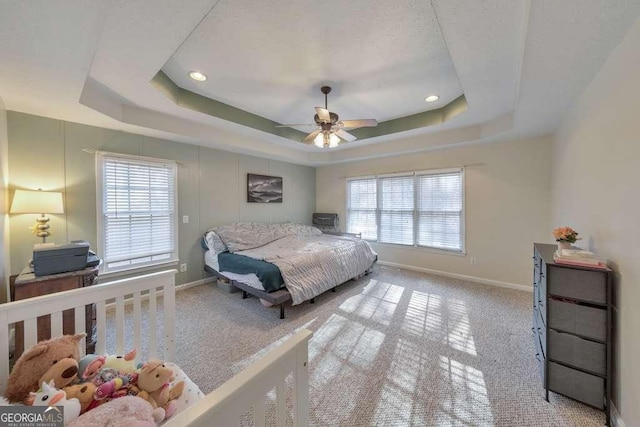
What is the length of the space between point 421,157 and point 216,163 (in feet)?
12.1

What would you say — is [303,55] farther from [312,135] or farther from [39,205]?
[39,205]

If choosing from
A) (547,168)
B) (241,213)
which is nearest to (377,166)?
(547,168)

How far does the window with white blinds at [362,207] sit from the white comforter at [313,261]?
1010 millimetres

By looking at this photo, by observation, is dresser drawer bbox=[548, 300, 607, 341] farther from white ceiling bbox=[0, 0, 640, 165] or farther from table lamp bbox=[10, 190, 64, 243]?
table lamp bbox=[10, 190, 64, 243]

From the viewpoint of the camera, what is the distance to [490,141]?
3.68 m

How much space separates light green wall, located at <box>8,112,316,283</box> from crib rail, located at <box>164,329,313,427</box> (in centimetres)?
340

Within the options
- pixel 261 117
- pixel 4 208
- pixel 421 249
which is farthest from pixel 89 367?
pixel 421 249

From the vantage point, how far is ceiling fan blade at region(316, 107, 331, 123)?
8.11 ft

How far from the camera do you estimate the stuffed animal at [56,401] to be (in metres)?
0.85

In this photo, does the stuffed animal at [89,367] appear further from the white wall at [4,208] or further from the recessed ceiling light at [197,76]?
the recessed ceiling light at [197,76]

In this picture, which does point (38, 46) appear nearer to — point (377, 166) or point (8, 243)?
point (8, 243)

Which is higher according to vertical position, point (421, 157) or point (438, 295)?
point (421, 157)

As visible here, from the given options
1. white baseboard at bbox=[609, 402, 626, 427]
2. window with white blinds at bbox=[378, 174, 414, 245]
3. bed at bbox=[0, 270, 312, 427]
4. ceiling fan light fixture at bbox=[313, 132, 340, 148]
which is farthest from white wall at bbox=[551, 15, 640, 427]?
window with white blinds at bbox=[378, 174, 414, 245]

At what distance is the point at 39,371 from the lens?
102 centimetres
